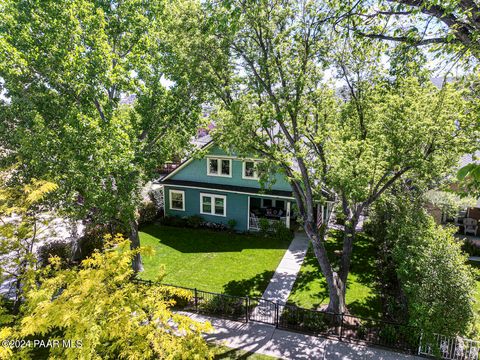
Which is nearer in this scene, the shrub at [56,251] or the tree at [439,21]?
the tree at [439,21]

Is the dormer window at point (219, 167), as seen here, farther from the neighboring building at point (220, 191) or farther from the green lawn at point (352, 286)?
the green lawn at point (352, 286)

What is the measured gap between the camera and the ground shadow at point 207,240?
62.9 feet

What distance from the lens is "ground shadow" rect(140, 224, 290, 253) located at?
1917 cm

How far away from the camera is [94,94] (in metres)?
13.0

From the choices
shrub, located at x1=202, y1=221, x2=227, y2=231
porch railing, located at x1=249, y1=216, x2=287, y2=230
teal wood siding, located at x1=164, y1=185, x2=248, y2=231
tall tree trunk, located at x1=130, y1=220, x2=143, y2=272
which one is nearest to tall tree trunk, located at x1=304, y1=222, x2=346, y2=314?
tall tree trunk, located at x1=130, y1=220, x2=143, y2=272

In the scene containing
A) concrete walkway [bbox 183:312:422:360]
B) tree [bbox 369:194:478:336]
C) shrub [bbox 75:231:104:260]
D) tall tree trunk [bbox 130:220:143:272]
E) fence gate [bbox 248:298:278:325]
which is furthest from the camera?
shrub [bbox 75:231:104:260]

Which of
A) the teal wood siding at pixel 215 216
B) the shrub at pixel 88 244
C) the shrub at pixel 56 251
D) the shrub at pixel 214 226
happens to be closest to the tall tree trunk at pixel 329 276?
the teal wood siding at pixel 215 216

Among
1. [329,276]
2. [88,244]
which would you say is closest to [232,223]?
[88,244]

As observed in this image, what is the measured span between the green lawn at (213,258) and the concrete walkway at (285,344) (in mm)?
2431

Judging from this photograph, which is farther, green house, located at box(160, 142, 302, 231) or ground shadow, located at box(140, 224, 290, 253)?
green house, located at box(160, 142, 302, 231)

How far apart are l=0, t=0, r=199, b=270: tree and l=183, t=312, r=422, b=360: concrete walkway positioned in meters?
6.21

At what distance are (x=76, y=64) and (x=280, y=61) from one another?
25.6 ft

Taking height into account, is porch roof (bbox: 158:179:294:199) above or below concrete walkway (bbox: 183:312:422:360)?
above

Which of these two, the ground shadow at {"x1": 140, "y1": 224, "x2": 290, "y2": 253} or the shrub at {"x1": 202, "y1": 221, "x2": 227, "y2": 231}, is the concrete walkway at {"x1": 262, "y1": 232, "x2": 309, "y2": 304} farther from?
the shrub at {"x1": 202, "y1": 221, "x2": 227, "y2": 231}
